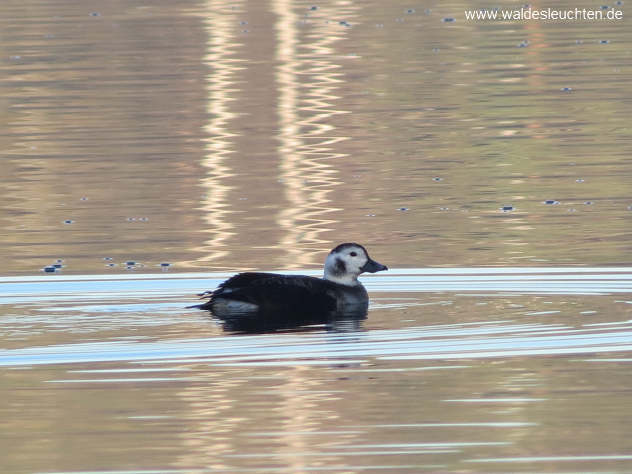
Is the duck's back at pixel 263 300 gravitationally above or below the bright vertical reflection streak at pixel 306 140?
above

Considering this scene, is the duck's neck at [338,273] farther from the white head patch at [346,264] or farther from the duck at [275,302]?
the duck at [275,302]

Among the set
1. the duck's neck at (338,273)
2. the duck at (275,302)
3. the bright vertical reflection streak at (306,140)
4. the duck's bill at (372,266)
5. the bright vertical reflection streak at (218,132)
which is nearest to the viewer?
the duck at (275,302)

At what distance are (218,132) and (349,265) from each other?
398 inches

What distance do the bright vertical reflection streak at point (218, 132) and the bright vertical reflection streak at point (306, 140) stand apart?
0.60 metres

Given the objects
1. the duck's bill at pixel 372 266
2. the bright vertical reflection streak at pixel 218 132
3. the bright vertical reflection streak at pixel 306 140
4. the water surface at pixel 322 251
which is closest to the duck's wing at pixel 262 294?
the water surface at pixel 322 251

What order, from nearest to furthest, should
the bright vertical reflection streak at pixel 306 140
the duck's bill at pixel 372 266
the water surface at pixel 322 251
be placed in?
1. the water surface at pixel 322 251
2. the duck's bill at pixel 372 266
3. the bright vertical reflection streak at pixel 306 140

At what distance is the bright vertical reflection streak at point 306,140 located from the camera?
15680mm

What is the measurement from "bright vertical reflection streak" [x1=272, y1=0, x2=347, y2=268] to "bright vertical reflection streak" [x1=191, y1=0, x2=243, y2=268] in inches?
23.6

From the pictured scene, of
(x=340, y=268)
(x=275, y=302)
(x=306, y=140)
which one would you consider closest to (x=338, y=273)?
(x=340, y=268)

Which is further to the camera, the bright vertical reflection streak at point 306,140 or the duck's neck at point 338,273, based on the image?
the bright vertical reflection streak at point 306,140

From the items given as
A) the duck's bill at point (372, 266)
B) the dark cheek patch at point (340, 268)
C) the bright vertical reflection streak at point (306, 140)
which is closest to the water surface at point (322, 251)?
the bright vertical reflection streak at point (306, 140)

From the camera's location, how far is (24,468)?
8086mm

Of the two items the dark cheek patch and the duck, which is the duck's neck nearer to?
the dark cheek patch

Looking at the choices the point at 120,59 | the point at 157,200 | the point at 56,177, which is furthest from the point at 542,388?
the point at 120,59
